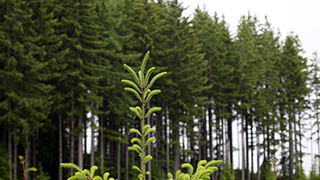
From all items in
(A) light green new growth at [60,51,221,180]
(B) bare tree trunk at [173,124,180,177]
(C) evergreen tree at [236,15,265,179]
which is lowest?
(B) bare tree trunk at [173,124,180,177]

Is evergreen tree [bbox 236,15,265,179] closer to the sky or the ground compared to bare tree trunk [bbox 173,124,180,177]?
closer to the sky

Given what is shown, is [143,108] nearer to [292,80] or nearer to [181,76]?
[181,76]

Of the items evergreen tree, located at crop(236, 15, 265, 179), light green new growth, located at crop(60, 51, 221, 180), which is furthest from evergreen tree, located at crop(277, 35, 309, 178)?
light green new growth, located at crop(60, 51, 221, 180)

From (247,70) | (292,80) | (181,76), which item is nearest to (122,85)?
(181,76)

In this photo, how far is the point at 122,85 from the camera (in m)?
24.5

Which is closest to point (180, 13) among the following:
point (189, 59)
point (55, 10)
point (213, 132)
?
point (189, 59)

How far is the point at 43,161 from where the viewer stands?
86.4ft

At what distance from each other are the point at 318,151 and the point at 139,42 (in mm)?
22517

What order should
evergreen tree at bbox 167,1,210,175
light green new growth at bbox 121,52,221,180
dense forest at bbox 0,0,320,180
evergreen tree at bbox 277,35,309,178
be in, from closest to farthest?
light green new growth at bbox 121,52,221,180 < dense forest at bbox 0,0,320,180 < evergreen tree at bbox 167,1,210,175 < evergreen tree at bbox 277,35,309,178

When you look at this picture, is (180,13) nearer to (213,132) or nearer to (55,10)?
(55,10)

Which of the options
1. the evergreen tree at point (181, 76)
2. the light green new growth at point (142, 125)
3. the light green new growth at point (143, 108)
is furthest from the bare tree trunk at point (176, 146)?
the light green new growth at point (143, 108)

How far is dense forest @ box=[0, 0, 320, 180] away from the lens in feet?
66.7

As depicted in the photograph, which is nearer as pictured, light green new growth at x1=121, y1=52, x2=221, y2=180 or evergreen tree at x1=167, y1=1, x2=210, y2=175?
light green new growth at x1=121, y1=52, x2=221, y2=180

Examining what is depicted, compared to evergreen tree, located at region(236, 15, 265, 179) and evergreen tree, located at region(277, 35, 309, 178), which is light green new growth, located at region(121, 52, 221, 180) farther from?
evergreen tree, located at region(277, 35, 309, 178)
